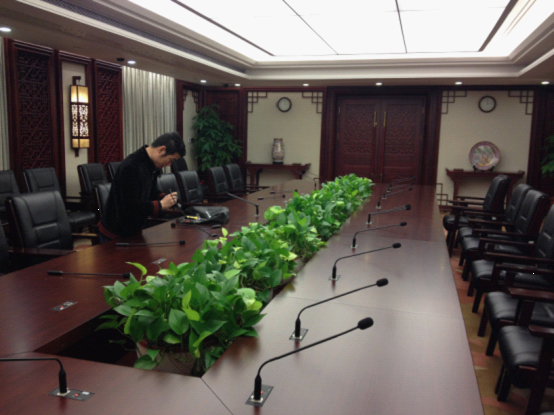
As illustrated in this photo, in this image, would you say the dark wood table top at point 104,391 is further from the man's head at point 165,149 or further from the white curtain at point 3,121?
the white curtain at point 3,121

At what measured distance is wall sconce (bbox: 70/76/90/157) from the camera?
589 centimetres

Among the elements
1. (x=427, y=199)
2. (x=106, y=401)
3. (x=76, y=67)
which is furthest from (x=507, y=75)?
(x=106, y=401)

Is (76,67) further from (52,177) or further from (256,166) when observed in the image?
(256,166)

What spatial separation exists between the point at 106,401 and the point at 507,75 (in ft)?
22.1

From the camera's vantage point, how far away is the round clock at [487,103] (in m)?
7.79

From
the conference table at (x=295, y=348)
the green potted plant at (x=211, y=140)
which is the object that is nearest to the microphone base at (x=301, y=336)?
the conference table at (x=295, y=348)

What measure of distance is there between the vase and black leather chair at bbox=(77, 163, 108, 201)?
11.3 feet

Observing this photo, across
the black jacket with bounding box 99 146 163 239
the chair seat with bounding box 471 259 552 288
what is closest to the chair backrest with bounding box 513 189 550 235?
→ the chair seat with bounding box 471 259 552 288

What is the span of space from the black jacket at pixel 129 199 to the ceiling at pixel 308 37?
147 centimetres

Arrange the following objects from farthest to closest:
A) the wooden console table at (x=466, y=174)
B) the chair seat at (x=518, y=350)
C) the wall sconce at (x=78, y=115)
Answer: the wooden console table at (x=466, y=174) < the wall sconce at (x=78, y=115) < the chair seat at (x=518, y=350)

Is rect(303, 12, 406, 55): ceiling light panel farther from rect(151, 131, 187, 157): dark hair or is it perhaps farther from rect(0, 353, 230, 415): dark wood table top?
rect(0, 353, 230, 415): dark wood table top

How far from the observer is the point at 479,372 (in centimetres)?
269

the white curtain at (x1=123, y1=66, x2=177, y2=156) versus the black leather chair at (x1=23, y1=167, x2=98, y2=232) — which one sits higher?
the white curtain at (x1=123, y1=66, x2=177, y2=156)

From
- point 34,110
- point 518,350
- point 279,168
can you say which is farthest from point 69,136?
point 518,350
